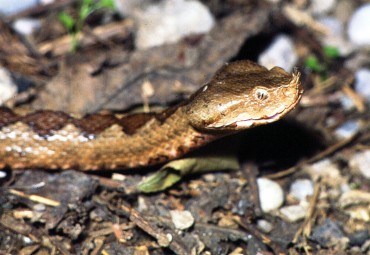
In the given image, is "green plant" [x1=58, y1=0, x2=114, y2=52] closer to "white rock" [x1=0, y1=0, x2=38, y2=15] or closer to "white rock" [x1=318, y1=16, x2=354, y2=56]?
"white rock" [x1=0, y1=0, x2=38, y2=15]

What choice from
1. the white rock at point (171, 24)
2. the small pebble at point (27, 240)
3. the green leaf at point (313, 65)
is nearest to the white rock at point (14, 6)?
the white rock at point (171, 24)

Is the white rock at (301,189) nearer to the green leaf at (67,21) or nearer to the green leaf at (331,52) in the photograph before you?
the green leaf at (331,52)

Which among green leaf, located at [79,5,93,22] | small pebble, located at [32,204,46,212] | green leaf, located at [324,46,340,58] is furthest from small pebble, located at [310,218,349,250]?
green leaf, located at [79,5,93,22]

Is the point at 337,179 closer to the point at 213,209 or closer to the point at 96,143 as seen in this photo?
the point at 213,209

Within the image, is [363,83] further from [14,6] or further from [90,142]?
[14,6]

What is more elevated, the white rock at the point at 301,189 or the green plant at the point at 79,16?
the green plant at the point at 79,16

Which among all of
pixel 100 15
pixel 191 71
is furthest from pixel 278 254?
pixel 100 15
